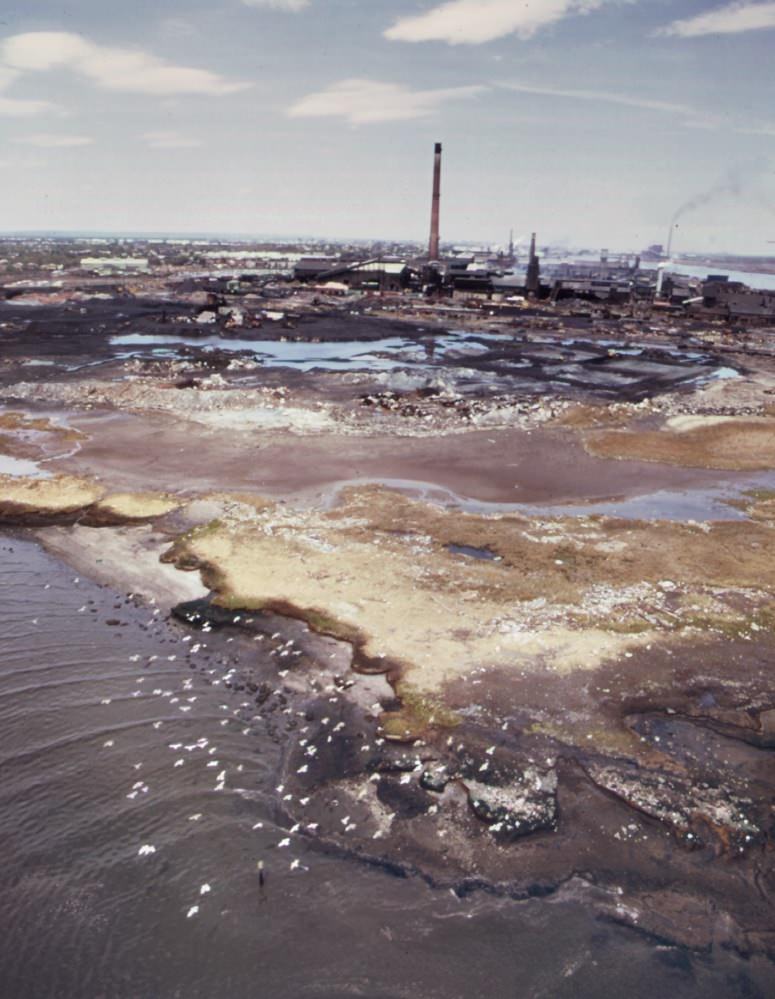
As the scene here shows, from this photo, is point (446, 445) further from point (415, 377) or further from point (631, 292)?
point (631, 292)

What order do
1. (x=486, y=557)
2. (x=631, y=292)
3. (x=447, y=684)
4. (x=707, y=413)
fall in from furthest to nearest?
(x=631, y=292), (x=707, y=413), (x=486, y=557), (x=447, y=684)

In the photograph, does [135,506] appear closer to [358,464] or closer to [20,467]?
[20,467]

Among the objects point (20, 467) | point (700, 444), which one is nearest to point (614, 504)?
point (700, 444)

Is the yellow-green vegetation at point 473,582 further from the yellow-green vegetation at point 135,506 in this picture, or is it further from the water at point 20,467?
the water at point 20,467

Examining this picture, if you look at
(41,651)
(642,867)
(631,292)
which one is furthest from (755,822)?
(631,292)

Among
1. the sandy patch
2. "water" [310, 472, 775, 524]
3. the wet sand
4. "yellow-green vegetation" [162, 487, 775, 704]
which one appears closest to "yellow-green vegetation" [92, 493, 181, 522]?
the wet sand

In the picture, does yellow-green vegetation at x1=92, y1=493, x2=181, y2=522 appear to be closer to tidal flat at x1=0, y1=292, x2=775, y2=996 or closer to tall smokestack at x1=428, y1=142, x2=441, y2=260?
tidal flat at x1=0, y1=292, x2=775, y2=996

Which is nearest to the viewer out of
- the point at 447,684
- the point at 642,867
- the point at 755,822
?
the point at 642,867

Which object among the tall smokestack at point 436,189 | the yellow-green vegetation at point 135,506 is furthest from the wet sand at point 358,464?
the tall smokestack at point 436,189
